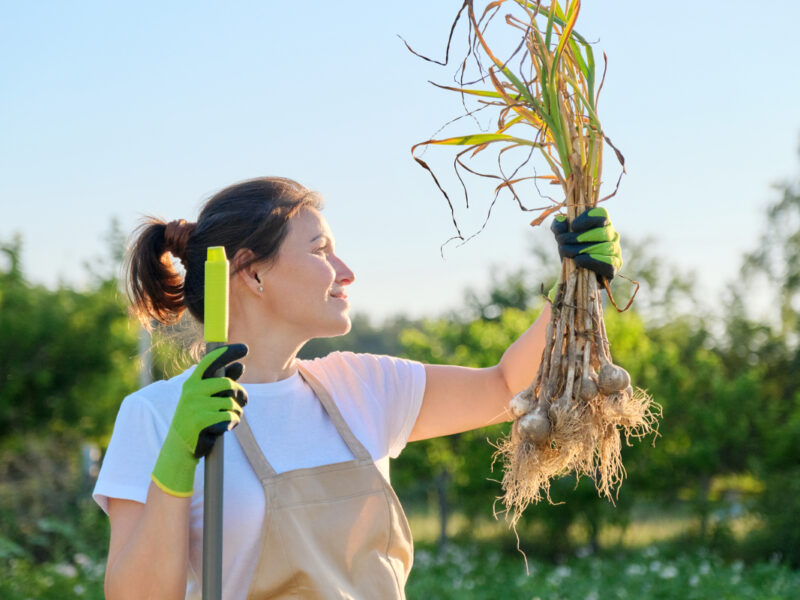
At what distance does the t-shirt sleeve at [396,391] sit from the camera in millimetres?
2236

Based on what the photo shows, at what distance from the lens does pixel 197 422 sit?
67.0 inches

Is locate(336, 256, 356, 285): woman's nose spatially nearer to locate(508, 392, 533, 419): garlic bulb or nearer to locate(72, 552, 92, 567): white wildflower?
locate(508, 392, 533, 419): garlic bulb

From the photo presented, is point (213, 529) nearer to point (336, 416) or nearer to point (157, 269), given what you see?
point (336, 416)

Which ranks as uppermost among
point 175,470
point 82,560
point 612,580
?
point 175,470

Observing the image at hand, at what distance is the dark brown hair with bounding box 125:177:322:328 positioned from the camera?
2.09 metres

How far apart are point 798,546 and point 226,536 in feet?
23.8

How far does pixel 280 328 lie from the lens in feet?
6.92

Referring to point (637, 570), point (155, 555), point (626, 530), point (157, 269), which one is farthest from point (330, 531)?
point (626, 530)

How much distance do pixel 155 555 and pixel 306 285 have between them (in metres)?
0.66

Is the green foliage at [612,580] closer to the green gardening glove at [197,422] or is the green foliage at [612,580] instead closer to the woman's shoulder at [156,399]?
the woman's shoulder at [156,399]

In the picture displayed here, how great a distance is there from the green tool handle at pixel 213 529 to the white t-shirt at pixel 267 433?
0.51 ft

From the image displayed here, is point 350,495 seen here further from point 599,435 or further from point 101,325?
point 101,325

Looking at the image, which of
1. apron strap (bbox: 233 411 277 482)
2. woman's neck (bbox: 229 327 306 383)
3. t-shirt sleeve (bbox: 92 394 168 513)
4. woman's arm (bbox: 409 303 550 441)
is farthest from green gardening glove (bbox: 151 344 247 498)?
woman's arm (bbox: 409 303 550 441)

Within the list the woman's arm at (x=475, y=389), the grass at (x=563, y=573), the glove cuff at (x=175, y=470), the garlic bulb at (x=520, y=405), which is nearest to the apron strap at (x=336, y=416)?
the woman's arm at (x=475, y=389)
